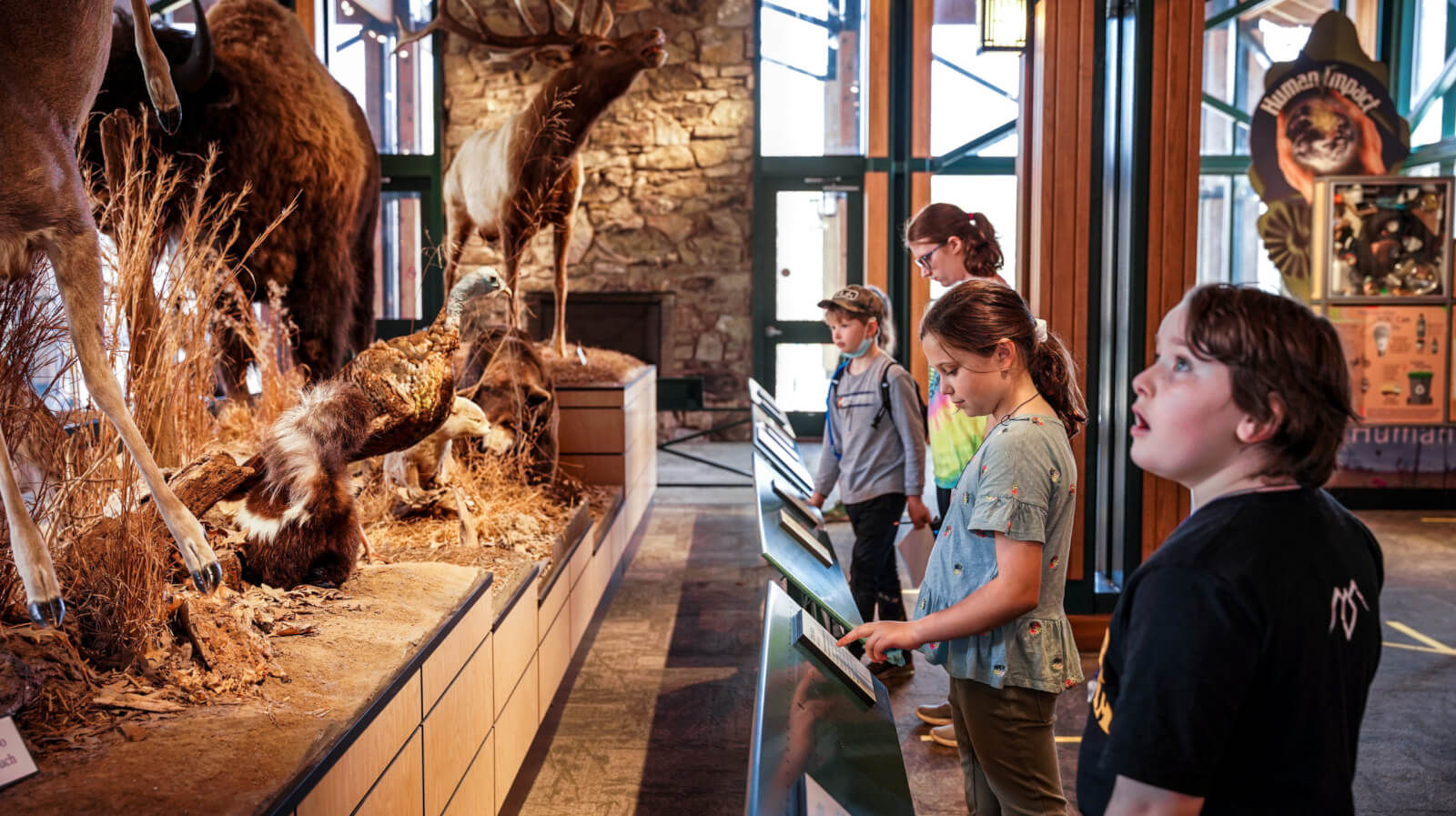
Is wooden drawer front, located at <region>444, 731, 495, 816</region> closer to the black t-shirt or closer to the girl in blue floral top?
the girl in blue floral top

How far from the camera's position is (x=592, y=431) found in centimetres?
546

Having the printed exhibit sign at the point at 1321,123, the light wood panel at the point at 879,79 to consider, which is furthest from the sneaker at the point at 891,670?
the light wood panel at the point at 879,79

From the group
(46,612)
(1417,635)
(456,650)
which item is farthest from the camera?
(1417,635)

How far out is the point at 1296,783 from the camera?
3.08ft

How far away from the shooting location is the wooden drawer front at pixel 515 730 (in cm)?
270

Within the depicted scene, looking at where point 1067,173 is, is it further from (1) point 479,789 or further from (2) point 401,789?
(2) point 401,789

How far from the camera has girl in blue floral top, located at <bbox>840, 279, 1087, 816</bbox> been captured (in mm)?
1673

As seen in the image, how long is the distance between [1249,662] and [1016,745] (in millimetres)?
929

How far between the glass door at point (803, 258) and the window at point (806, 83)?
1.22ft

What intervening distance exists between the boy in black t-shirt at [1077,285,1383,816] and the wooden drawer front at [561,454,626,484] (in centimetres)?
457

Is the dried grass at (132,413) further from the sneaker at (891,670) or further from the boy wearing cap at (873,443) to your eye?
the sneaker at (891,670)

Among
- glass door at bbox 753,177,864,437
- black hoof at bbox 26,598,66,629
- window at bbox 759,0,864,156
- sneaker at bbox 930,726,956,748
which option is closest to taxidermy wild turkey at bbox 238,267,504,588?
black hoof at bbox 26,598,66,629

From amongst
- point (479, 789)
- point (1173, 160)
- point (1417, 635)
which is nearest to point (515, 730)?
point (479, 789)

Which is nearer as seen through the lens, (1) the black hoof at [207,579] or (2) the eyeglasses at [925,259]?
(1) the black hoof at [207,579]
